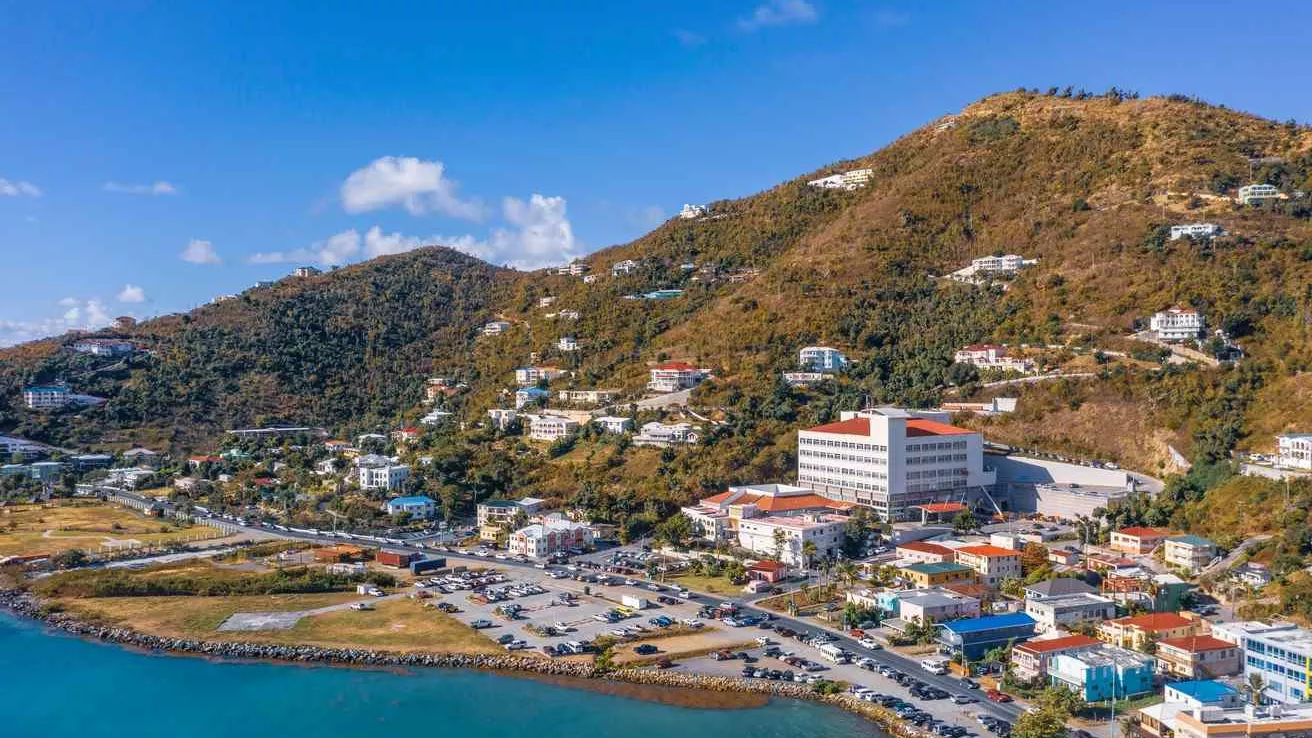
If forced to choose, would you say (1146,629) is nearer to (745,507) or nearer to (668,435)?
(745,507)

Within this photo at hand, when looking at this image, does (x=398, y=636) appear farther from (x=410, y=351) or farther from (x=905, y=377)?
(x=410, y=351)

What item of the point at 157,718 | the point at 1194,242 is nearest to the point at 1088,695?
the point at 157,718

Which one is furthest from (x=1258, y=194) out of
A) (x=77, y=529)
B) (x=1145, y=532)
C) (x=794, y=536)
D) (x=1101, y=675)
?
(x=77, y=529)

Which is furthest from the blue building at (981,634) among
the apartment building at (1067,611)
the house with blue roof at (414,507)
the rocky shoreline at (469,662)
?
the house with blue roof at (414,507)

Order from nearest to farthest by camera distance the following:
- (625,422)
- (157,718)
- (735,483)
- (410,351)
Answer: (157,718)
(735,483)
(625,422)
(410,351)

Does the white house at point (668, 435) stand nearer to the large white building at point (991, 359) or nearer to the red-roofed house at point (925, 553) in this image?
the large white building at point (991, 359)

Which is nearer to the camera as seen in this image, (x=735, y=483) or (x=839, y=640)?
(x=839, y=640)
